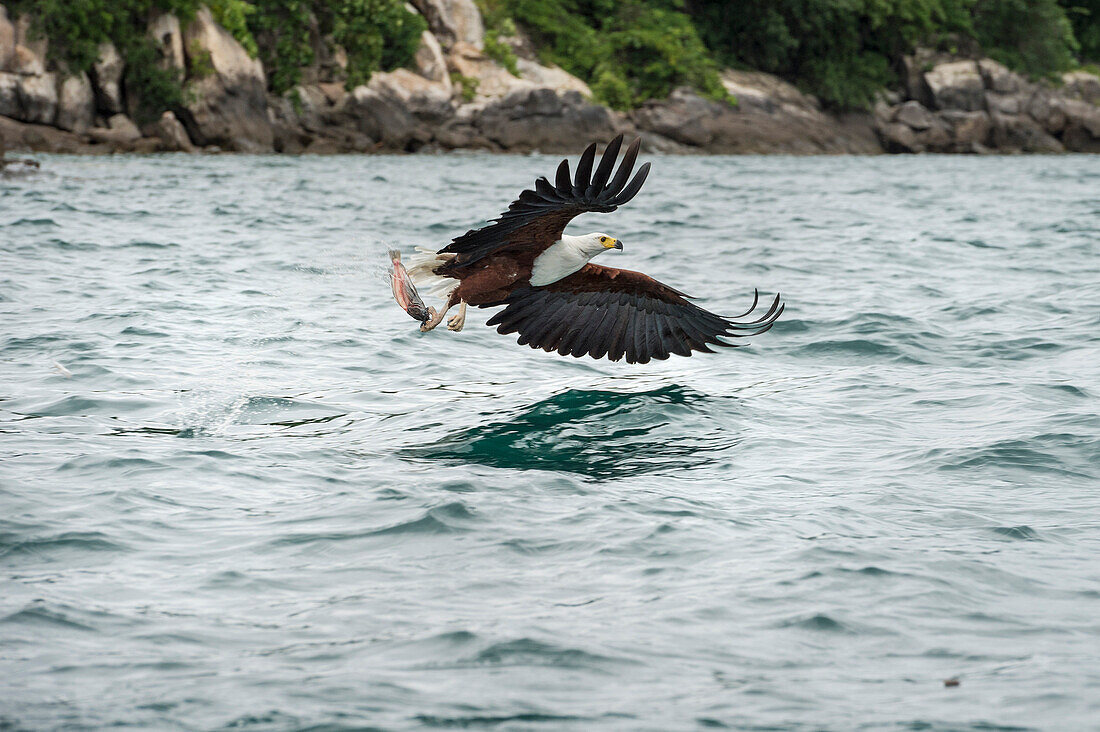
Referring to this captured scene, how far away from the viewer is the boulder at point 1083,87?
4534cm

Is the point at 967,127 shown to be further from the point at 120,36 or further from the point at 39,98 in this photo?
the point at 39,98

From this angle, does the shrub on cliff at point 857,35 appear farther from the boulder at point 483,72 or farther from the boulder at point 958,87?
the boulder at point 483,72

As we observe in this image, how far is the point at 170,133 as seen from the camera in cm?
2938

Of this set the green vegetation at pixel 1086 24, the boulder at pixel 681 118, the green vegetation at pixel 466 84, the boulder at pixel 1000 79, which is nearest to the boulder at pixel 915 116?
the boulder at pixel 1000 79

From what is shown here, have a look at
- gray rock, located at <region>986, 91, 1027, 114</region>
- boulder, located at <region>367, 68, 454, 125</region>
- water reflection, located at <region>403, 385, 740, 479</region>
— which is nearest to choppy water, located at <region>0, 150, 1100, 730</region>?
water reflection, located at <region>403, 385, 740, 479</region>

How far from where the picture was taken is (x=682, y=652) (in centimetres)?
353

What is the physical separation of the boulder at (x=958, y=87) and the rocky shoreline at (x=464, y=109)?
5 cm

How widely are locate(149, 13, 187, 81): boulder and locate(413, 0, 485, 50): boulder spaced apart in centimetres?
874

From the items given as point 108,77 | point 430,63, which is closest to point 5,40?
point 108,77

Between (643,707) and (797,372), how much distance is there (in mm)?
4971

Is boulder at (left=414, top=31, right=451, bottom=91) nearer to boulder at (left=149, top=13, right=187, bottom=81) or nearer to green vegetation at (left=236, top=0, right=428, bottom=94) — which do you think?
green vegetation at (left=236, top=0, right=428, bottom=94)

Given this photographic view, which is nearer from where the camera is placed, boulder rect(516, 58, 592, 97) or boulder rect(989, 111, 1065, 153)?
boulder rect(516, 58, 592, 97)

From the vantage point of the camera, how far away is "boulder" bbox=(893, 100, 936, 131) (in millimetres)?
43188

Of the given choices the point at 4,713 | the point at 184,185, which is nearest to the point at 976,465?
the point at 4,713
